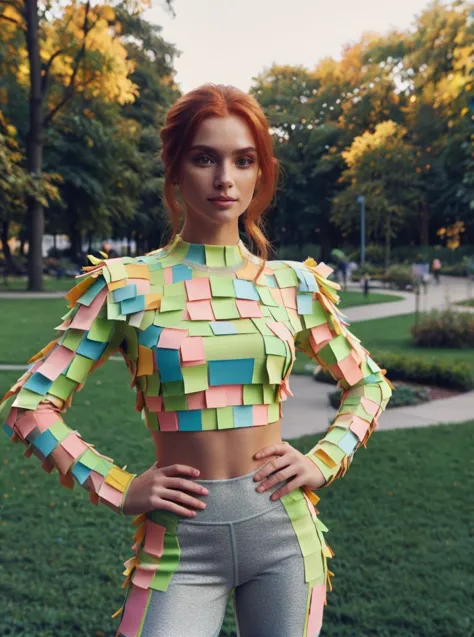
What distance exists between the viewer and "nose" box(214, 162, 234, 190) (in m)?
1.73

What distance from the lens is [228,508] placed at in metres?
1.71

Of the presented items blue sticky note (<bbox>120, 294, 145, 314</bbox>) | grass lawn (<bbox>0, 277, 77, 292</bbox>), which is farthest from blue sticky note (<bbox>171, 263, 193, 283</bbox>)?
grass lawn (<bbox>0, 277, 77, 292</bbox>)

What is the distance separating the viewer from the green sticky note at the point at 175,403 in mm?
1714

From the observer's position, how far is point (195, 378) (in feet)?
5.59

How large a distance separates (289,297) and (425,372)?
861 cm

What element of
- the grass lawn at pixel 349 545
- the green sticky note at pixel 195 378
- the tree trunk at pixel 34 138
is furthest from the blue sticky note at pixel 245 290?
the tree trunk at pixel 34 138

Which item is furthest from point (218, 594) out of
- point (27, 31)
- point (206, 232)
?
point (27, 31)

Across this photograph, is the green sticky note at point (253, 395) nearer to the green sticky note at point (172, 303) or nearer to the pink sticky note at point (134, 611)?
the green sticky note at point (172, 303)

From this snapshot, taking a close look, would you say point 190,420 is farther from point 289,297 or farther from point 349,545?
point 349,545

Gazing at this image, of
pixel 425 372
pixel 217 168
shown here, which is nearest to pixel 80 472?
pixel 217 168

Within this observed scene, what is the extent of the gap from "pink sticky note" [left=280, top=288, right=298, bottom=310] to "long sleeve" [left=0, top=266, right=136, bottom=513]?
1.51 feet

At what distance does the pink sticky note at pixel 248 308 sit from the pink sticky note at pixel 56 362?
17.4 inches

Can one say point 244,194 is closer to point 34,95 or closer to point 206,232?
point 206,232

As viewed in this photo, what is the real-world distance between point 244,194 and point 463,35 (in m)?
13.7
